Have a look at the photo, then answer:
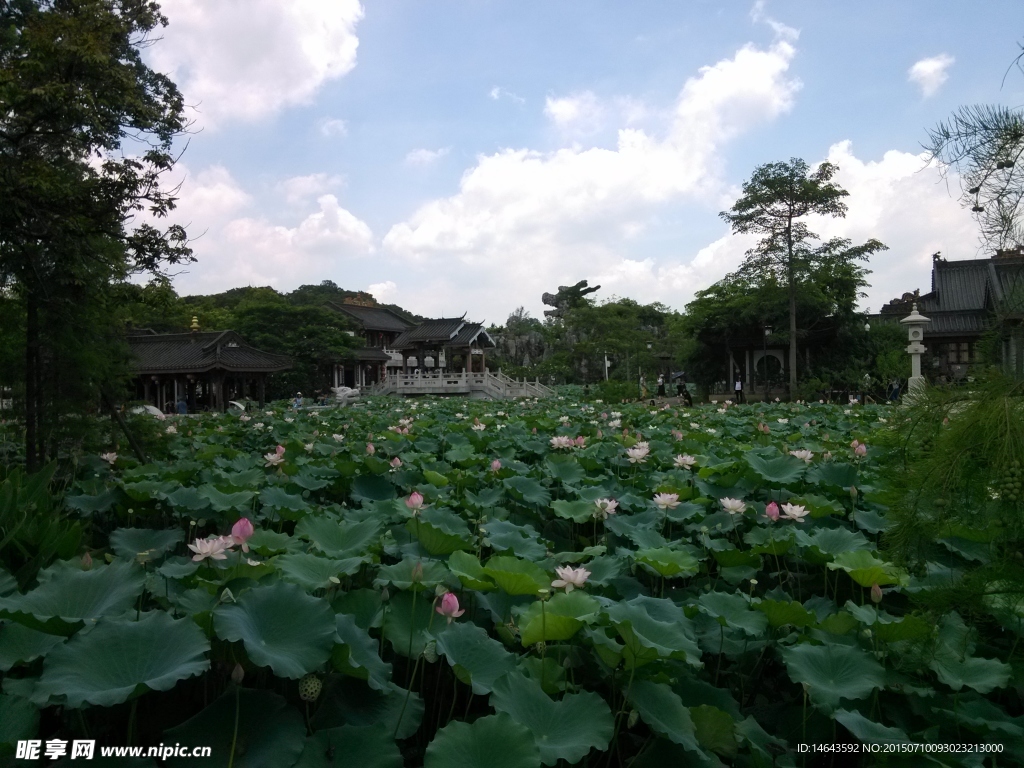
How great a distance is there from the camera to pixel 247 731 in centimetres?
124

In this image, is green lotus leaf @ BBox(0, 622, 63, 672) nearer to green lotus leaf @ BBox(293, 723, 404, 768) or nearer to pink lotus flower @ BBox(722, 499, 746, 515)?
green lotus leaf @ BBox(293, 723, 404, 768)

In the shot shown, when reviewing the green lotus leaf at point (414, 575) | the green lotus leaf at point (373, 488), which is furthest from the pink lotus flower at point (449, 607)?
the green lotus leaf at point (373, 488)

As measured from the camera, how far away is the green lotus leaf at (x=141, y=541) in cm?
218

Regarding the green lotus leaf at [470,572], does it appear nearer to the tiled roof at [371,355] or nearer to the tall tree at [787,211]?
the tall tree at [787,211]

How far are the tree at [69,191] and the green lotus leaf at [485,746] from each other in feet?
13.1

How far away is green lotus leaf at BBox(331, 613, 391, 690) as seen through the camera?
1.35m

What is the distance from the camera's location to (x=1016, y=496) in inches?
58.6

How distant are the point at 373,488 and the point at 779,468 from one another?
1.99m

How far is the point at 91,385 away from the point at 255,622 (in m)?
4.35

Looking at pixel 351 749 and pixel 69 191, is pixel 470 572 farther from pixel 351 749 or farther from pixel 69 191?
pixel 69 191

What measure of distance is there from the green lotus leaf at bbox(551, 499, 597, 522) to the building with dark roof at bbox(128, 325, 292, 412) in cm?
2399

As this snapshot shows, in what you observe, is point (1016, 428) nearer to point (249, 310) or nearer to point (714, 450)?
point (714, 450)

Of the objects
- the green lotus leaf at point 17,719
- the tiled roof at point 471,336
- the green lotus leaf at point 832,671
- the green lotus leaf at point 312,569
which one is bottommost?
the green lotus leaf at point 832,671

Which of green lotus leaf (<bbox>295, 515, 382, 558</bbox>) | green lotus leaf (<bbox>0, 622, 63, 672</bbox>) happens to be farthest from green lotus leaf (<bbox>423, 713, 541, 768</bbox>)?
green lotus leaf (<bbox>295, 515, 382, 558</bbox>)
